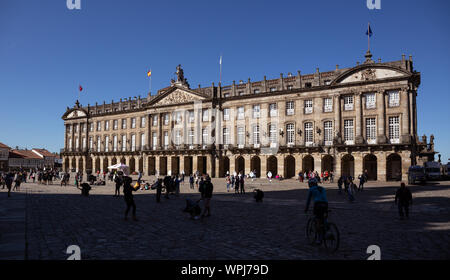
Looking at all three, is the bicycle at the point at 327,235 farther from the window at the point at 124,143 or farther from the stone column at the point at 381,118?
the window at the point at 124,143

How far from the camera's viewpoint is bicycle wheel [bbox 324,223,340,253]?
22.1 ft

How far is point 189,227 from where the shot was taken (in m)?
10.2

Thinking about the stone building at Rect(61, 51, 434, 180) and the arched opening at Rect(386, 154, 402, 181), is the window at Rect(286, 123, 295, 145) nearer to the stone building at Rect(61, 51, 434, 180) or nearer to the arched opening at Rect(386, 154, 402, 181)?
the stone building at Rect(61, 51, 434, 180)

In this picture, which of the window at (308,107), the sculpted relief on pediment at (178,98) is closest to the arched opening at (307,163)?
the window at (308,107)

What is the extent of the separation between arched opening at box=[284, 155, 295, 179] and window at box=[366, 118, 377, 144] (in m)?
10.3

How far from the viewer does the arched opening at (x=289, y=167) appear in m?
42.7

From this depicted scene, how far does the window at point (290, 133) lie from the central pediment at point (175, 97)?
1439 cm

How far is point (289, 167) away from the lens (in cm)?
4497

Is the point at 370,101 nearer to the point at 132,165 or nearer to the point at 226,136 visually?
the point at 226,136

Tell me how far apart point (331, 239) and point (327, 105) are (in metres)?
36.0

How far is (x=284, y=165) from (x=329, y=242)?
Result: 35.5 meters
